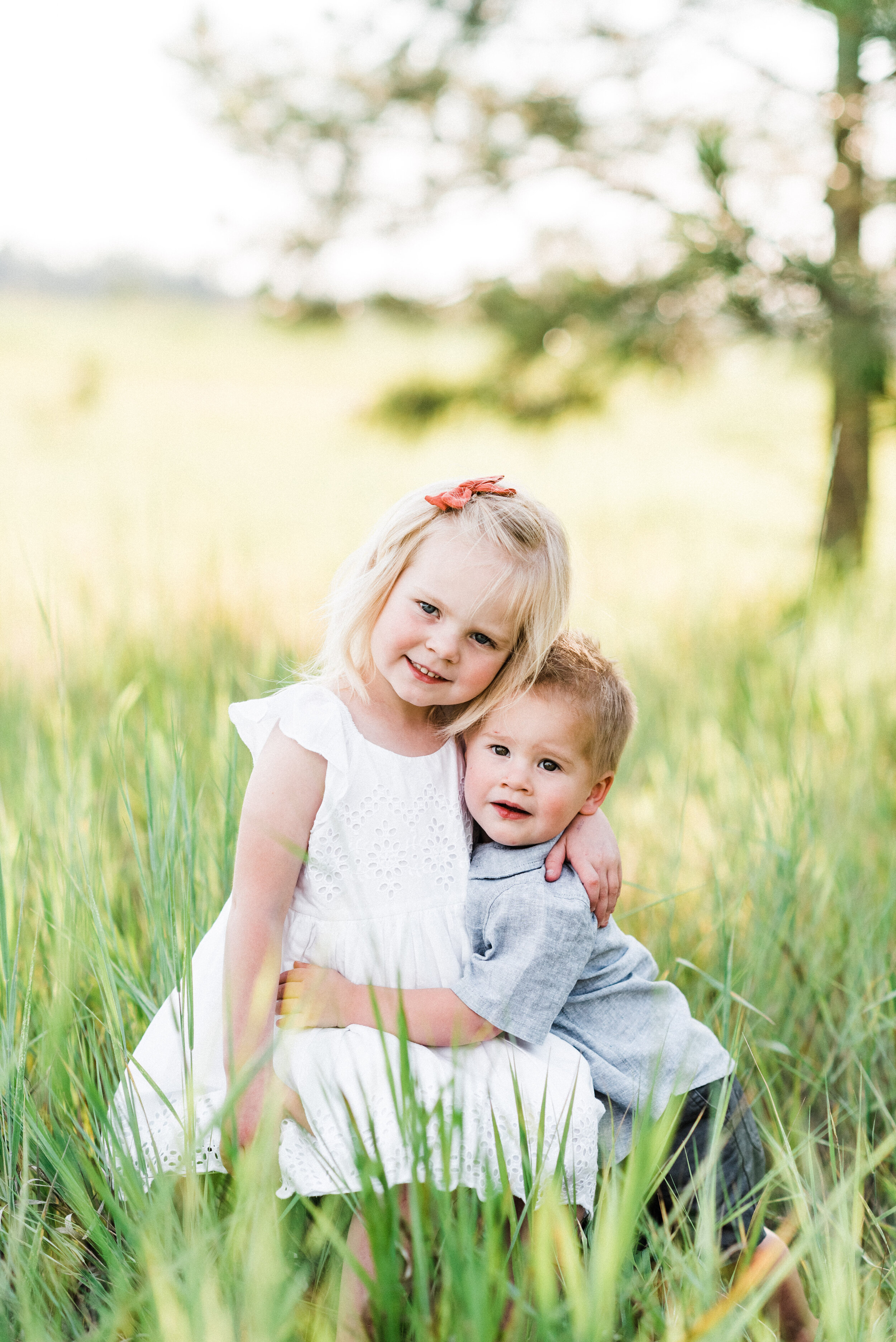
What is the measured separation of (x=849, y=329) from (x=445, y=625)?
299 cm

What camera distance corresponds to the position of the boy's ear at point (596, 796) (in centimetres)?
140

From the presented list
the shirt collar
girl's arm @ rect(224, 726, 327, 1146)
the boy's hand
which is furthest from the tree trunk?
the boy's hand

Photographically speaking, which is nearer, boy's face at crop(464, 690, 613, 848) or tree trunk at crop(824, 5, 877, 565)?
boy's face at crop(464, 690, 613, 848)

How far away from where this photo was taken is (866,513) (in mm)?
4727

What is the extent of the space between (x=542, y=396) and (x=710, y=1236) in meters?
4.53

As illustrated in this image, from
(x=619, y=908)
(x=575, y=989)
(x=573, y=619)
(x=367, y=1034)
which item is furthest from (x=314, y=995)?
(x=573, y=619)

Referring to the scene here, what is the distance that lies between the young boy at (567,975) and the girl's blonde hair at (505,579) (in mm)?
38

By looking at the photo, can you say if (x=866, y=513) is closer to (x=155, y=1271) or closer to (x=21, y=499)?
(x=155, y=1271)

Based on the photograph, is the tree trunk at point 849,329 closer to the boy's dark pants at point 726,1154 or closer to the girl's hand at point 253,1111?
the boy's dark pants at point 726,1154

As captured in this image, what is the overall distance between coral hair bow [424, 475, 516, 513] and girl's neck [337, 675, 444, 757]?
0.26 meters

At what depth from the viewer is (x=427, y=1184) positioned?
96 cm

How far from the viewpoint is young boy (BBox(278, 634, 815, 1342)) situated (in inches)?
48.5

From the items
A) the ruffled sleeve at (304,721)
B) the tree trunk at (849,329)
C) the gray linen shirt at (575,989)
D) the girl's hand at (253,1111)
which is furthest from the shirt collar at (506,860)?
the tree trunk at (849,329)

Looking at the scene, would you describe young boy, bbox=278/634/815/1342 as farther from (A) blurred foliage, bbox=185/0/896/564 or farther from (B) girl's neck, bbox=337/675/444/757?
(A) blurred foliage, bbox=185/0/896/564
